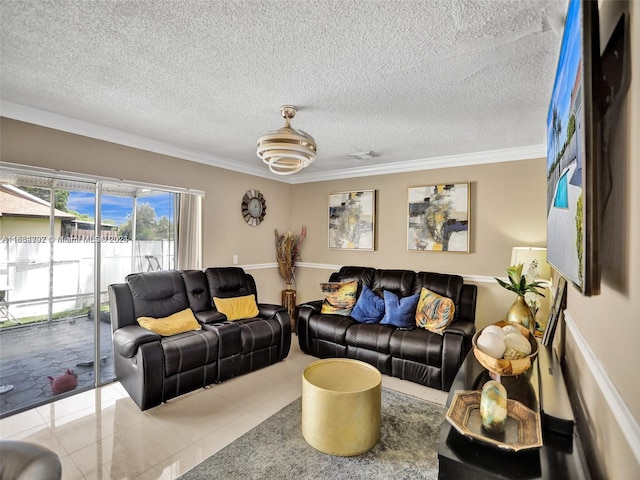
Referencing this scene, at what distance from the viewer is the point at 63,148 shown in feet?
9.98

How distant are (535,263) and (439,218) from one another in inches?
52.6

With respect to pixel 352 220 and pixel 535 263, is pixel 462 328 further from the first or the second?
pixel 352 220

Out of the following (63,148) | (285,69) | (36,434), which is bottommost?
(36,434)

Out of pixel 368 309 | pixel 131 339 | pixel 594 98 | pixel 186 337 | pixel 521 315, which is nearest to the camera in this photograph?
pixel 594 98

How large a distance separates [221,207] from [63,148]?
6.10ft

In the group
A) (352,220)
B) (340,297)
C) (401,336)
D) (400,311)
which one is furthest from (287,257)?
(401,336)

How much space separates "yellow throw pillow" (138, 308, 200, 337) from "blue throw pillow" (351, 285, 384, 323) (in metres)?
1.84

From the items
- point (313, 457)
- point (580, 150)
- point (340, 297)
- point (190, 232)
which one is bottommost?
point (313, 457)

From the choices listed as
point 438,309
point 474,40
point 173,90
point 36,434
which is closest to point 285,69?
point 173,90

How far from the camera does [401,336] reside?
3.37 metres

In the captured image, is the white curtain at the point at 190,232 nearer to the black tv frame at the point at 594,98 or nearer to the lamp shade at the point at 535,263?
the lamp shade at the point at 535,263

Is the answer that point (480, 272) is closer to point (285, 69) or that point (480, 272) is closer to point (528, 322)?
point (528, 322)

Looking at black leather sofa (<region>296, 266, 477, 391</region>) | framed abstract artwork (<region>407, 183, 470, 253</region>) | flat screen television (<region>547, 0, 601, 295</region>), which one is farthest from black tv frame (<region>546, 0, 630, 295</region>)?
framed abstract artwork (<region>407, 183, 470, 253</region>)

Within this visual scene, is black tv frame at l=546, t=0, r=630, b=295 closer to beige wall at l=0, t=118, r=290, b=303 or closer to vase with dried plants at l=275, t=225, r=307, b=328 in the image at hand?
beige wall at l=0, t=118, r=290, b=303
